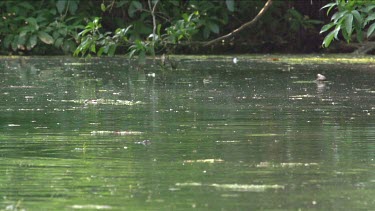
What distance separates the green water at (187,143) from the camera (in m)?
4.44

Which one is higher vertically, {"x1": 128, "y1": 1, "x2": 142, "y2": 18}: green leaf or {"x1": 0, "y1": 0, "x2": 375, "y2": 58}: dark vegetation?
{"x1": 128, "y1": 1, "x2": 142, "y2": 18}: green leaf

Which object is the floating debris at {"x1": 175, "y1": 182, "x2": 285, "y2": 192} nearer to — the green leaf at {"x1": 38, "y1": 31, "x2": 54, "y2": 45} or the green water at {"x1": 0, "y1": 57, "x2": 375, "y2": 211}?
the green water at {"x1": 0, "y1": 57, "x2": 375, "y2": 211}

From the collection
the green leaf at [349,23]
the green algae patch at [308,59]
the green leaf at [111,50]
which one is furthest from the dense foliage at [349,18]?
the green algae patch at [308,59]

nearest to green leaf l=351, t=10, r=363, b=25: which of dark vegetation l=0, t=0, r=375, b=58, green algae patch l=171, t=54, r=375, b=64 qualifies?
green algae patch l=171, t=54, r=375, b=64

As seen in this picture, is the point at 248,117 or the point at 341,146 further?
the point at 248,117

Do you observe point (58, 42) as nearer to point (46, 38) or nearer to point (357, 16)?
point (46, 38)

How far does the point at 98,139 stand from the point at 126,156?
2.60 feet

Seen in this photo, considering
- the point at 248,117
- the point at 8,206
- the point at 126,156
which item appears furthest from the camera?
the point at 248,117

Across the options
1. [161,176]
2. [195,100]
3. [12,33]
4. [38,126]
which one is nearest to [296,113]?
[195,100]

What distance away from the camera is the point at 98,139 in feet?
20.9

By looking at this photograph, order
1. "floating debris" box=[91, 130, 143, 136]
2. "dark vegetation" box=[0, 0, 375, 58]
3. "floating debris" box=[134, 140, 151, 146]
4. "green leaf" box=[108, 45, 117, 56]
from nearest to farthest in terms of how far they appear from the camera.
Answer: "floating debris" box=[134, 140, 151, 146]
"floating debris" box=[91, 130, 143, 136]
"green leaf" box=[108, 45, 117, 56]
"dark vegetation" box=[0, 0, 375, 58]

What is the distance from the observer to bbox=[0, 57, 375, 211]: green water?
175 inches

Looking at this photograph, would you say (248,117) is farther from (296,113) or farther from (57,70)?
(57,70)

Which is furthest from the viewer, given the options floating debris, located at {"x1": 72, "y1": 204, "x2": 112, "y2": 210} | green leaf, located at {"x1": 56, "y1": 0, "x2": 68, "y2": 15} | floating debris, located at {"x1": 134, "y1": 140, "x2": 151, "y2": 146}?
green leaf, located at {"x1": 56, "y1": 0, "x2": 68, "y2": 15}
